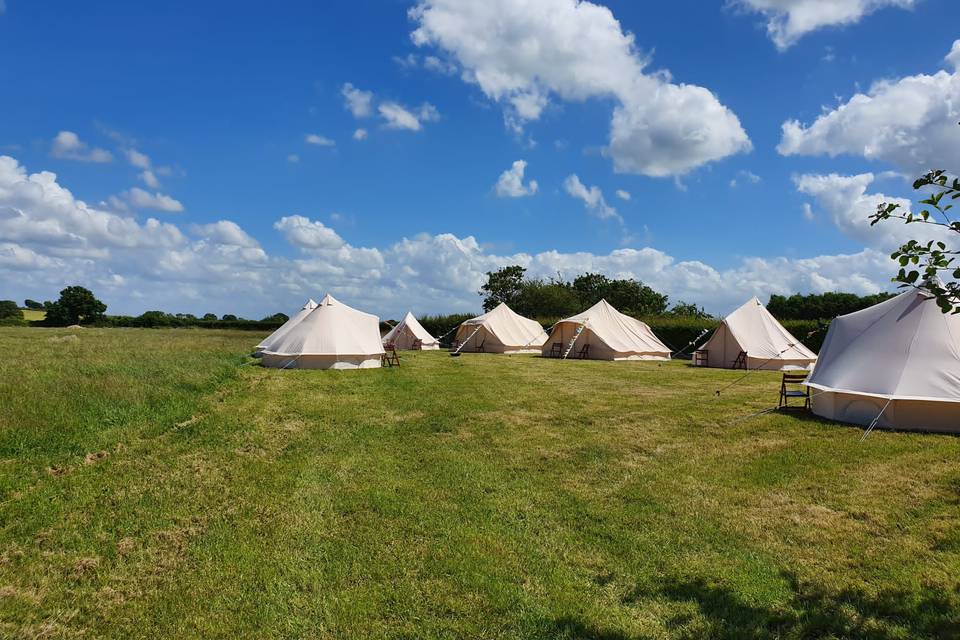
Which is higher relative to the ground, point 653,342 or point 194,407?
point 653,342

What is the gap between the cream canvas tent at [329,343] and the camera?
58.2 feet

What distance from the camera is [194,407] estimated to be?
9.91 m

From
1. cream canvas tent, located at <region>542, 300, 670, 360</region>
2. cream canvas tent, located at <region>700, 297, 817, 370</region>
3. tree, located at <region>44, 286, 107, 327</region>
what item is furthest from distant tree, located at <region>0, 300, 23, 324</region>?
cream canvas tent, located at <region>700, 297, 817, 370</region>

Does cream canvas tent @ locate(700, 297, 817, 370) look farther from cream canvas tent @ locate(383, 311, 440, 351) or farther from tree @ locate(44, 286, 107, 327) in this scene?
tree @ locate(44, 286, 107, 327)

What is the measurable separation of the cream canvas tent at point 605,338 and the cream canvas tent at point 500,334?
2993 millimetres

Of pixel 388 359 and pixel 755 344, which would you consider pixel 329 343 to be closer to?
pixel 388 359

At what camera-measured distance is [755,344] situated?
2144cm

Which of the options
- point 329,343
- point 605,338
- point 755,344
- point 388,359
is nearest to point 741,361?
point 755,344

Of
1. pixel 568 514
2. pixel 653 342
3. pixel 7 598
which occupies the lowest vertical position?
pixel 7 598

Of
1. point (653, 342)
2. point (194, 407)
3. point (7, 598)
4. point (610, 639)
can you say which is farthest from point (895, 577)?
point (653, 342)

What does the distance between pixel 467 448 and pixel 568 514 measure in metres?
2.87

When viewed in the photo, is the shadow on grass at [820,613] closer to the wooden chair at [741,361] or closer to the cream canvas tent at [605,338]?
the wooden chair at [741,361]

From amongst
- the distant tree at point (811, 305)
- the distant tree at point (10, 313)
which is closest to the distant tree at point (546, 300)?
the distant tree at point (811, 305)

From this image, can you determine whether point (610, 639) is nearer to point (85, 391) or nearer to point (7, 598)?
point (7, 598)
